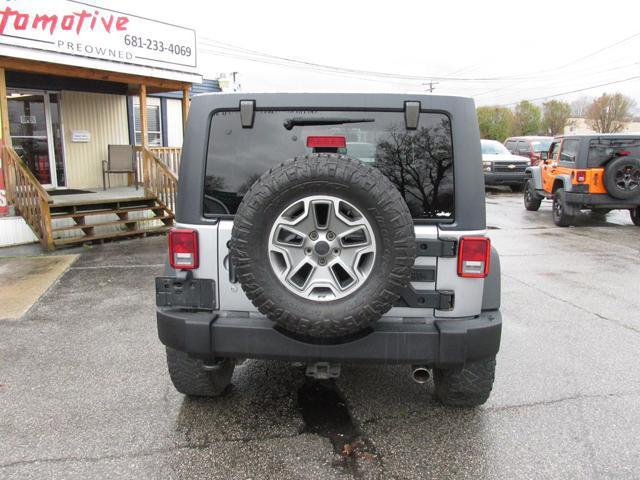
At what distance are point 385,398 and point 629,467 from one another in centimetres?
144

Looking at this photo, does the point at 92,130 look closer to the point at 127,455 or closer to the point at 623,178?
the point at 127,455

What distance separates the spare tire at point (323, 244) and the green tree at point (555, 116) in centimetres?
5626

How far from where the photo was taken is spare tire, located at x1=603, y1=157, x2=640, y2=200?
35.3 feet

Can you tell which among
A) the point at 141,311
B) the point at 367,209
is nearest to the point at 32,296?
the point at 141,311

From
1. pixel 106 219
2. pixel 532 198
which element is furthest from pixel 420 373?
pixel 532 198

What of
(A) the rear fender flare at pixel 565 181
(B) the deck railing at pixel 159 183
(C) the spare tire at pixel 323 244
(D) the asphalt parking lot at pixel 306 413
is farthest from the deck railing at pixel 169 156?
(C) the spare tire at pixel 323 244

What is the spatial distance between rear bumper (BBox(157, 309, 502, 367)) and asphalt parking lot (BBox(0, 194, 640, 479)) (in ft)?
1.80

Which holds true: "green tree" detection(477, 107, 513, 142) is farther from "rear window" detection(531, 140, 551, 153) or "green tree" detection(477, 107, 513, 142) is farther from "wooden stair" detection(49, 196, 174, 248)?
"wooden stair" detection(49, 196, 174, 248)

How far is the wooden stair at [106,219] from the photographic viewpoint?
938 cm

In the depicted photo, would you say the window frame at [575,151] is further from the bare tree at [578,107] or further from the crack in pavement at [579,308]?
the bare tree at [578,107]

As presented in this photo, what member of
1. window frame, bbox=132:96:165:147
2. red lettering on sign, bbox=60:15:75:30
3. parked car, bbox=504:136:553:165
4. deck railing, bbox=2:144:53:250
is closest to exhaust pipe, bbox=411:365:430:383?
deck railing, bbox=2:144:53:250

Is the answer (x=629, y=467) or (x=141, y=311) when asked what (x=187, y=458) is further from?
(x=141, y=311)

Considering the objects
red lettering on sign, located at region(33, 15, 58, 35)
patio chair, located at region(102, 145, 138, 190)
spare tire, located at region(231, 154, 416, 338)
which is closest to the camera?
spare tire, located at region(231, 154, 416, 338)

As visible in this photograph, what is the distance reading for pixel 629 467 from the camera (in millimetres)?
2803
